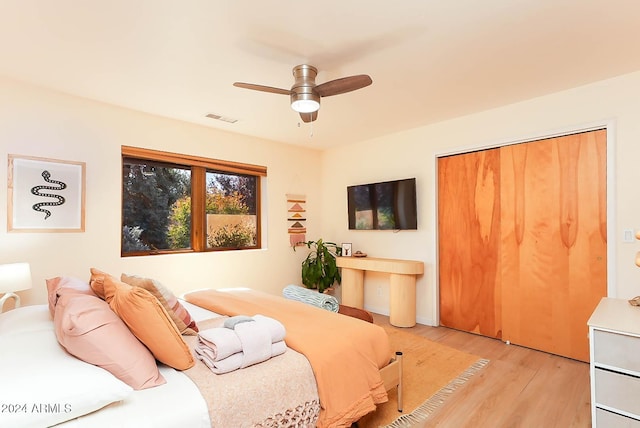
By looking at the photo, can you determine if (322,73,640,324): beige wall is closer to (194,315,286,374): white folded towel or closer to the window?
the window

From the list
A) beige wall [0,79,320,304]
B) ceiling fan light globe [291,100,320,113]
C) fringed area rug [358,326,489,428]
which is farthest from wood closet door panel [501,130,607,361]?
beige wall [0,79,320,304]

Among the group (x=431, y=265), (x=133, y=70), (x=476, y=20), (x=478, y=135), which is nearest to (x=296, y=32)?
(x=476, y=20)

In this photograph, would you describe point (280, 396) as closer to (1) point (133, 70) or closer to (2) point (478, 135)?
(1) point (133, 70)

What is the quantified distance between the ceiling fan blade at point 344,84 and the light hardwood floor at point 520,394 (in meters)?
2.26

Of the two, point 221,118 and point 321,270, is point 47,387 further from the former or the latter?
point 321,270

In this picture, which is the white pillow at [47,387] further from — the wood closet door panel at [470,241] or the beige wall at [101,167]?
the wood closet door panel at [470,241]

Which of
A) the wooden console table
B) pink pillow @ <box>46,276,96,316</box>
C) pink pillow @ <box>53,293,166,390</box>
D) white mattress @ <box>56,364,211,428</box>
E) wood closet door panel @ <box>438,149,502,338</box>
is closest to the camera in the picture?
white mattress @ <box>56,364,211,428</box>

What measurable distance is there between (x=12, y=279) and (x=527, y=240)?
444 centimetres

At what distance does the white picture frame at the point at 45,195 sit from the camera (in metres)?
2.74

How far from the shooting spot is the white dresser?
1.55m

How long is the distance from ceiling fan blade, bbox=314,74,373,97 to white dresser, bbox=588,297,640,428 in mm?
1884

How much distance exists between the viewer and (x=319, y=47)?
2.23m

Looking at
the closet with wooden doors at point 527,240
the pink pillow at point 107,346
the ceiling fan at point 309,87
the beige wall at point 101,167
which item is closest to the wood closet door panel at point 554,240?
the closet with wooden doors at point 527,240

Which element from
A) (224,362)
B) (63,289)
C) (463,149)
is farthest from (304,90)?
(463,149)
